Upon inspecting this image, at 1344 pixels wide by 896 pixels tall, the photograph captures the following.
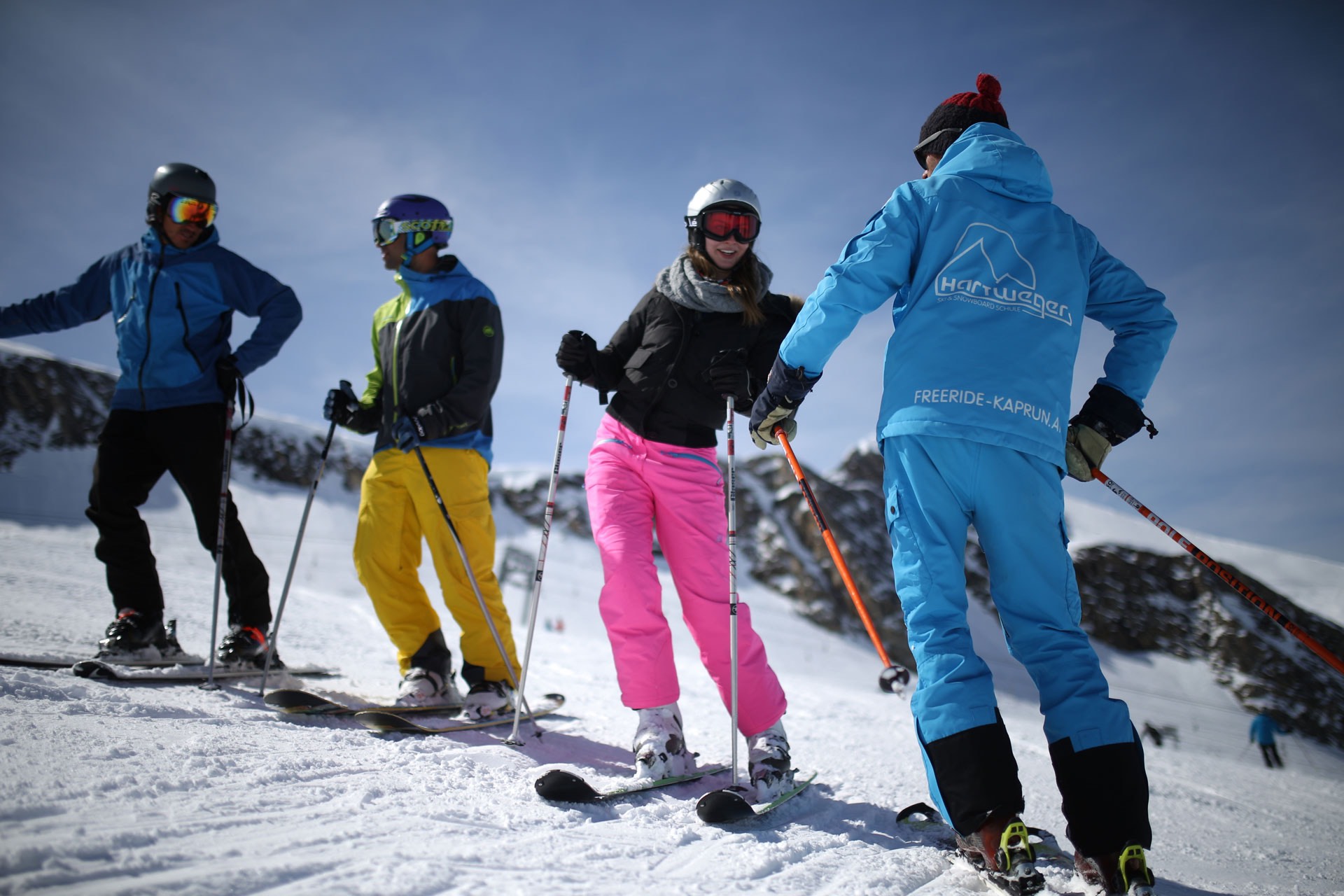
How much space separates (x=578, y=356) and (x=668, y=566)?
1.06 metres

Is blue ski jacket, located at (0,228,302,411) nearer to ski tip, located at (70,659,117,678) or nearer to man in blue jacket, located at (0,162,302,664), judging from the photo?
man in blue jacket, located at (0,162,302,664)

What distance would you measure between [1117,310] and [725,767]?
2.18m

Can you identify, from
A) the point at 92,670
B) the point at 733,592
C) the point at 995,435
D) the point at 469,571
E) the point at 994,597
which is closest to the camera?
the point at 995,435

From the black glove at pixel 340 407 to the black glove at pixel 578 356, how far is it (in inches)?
55.9

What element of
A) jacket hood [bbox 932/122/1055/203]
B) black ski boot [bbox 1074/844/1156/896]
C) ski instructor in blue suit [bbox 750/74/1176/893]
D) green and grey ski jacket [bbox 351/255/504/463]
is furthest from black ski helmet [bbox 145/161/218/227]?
black ski boot [bbox 1074/844/1156/896]

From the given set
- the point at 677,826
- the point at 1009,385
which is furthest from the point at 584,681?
the point at 1009,385

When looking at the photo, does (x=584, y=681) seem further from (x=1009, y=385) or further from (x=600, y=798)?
(x=1009, y=385)

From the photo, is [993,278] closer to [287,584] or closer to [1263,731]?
[287,584]

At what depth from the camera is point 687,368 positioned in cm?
280

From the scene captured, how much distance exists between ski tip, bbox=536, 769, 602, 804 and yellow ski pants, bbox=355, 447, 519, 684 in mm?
1307

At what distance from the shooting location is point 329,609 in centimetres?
863

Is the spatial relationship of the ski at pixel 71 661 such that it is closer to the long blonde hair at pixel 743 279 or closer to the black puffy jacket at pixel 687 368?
the black puffy jacket at pixel 687 368

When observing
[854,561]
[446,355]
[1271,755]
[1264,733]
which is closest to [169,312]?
[446,355]

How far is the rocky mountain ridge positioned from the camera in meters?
27.5
